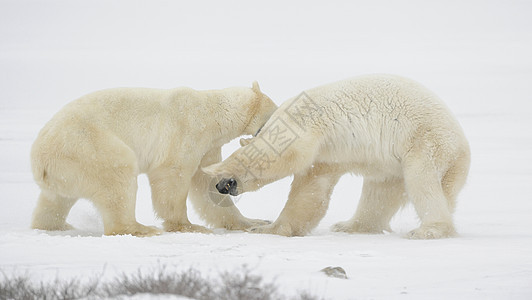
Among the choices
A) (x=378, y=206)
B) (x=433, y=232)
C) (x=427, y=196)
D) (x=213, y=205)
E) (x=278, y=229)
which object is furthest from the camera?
(x=213, y=205)

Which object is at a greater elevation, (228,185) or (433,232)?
→ (228,185)

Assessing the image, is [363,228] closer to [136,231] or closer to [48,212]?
[136,231]

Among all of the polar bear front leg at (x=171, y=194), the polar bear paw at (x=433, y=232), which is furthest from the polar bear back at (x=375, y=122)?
the polar bear front leg at (x=171, y=194)

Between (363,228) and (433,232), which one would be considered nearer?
(433,232)

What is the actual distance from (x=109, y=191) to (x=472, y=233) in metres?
3.22

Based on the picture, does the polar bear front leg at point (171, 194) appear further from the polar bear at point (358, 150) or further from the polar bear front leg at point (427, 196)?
the polar bear front leg at point (427, 196)

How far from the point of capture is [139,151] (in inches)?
259

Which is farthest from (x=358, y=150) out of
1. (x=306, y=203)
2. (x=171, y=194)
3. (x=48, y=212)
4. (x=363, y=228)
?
(x=48, y=212)

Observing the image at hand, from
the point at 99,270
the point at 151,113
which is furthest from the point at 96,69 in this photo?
the point at 99,270

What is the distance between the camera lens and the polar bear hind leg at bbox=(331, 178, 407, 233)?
701 cm

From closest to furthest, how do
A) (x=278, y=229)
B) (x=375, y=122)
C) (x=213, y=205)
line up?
(x=375, y=122) < (x=278, y=229) < (x=213, y=205)

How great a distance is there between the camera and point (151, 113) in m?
6.67

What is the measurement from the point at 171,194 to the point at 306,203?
1241mm

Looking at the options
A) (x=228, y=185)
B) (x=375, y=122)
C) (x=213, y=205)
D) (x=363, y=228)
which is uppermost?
(x=375, y=122)
